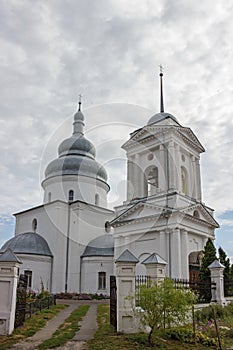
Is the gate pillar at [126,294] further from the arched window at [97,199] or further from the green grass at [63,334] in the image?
the arched window at [97,199]

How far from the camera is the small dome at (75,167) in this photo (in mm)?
33531

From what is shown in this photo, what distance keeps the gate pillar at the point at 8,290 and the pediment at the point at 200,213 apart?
13947mm

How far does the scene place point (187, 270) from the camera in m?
21.8

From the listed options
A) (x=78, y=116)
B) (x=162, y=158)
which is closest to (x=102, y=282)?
(x=162, y=158)

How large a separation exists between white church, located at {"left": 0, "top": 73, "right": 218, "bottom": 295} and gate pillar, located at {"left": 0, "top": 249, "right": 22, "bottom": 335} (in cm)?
1120

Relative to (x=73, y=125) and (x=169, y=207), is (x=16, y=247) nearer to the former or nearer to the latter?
(x=169, y=207)

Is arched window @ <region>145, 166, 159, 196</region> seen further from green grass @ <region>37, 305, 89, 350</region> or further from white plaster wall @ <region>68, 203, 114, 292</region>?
green grass @ <region>37, 305, 89, 350</region>

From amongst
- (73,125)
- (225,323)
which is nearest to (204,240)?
(225,323)

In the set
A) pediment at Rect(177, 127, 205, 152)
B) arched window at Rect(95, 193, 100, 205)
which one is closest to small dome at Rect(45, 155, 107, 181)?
arched window at Rect(95, 193, 100, 205)

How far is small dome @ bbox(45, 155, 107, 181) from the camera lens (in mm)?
33531

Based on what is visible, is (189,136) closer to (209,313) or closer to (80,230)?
(80,230)

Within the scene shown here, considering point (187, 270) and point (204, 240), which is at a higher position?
point (204, 240)

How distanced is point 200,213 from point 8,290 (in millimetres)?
17048

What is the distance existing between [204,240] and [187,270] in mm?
3635
